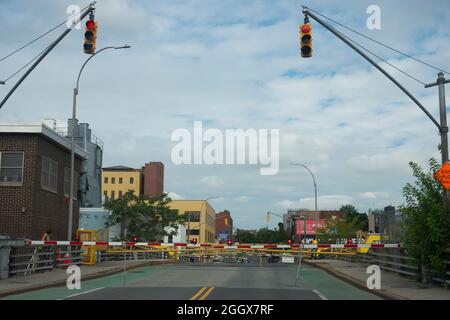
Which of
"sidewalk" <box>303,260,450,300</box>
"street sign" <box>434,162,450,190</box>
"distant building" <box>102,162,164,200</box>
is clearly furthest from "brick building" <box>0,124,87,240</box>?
"distant building" <box>102,162,164,200</box>

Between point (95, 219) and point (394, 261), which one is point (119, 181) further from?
point (394, 261)

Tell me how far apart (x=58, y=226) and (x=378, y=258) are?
1686 centimetres

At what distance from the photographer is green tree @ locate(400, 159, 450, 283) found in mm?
17266

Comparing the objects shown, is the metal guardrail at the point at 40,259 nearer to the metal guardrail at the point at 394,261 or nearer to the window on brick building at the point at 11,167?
the window on brick building at the point at 11,167

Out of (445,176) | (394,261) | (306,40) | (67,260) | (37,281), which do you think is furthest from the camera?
(67,260)

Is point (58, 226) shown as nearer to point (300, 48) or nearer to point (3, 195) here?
point (3, 195)

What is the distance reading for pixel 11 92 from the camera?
17438 millimetres

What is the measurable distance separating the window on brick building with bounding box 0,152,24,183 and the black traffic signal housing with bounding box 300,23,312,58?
16584 mm

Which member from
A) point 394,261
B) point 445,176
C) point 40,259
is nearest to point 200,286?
point 445,176

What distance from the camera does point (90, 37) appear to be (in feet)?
54.8

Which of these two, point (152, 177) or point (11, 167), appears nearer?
point (11, 167)

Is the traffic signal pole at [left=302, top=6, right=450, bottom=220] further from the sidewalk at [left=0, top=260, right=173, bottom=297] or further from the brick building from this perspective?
the brick building

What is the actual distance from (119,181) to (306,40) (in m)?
118
